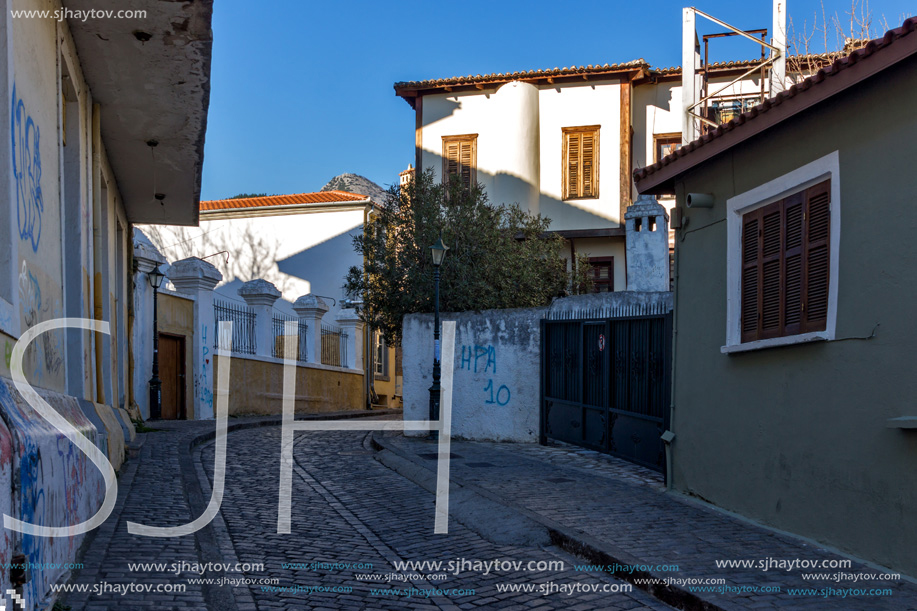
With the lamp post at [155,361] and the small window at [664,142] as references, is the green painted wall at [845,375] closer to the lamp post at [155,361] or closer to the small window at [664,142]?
the lamp post at [155,361]

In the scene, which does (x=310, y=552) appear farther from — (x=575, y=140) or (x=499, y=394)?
(x=575, y=140)

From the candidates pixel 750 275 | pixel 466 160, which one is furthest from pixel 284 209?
pixel 750 275

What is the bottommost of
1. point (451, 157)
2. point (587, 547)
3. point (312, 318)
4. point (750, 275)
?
point (587, 547)

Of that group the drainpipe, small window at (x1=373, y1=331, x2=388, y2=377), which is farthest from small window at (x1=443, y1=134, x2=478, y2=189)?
the drainpipe

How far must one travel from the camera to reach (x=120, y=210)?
15.1m

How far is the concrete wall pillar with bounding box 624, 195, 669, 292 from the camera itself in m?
14.2

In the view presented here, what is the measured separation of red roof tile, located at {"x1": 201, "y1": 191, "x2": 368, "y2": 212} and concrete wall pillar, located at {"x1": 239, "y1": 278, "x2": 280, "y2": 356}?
1036 cm

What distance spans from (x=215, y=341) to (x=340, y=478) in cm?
1143

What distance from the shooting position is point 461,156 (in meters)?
23.3

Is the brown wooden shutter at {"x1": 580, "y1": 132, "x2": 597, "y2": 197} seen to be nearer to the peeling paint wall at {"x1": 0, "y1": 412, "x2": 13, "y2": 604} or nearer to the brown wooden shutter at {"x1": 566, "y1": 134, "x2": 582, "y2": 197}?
the brown wooden shutter at {"x1": 566, "y1": 134, "x2": 582, "y2": 197}

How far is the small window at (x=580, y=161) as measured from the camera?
885 inches

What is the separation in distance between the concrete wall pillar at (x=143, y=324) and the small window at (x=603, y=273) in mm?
10701

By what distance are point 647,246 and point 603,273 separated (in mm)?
8042

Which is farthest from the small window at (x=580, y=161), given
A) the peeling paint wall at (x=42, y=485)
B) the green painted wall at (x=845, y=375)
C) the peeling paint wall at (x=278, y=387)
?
the peeling paint wall at (x=42, y=485)
